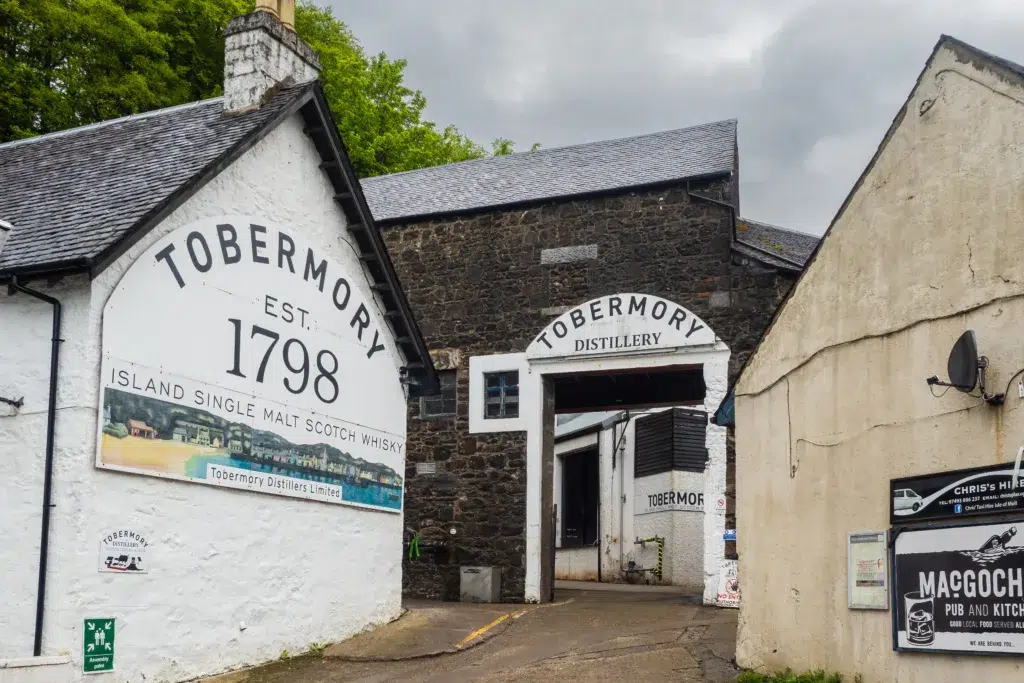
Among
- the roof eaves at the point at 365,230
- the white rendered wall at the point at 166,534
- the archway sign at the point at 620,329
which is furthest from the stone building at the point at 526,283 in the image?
the white rendered wall at the point at 166,534

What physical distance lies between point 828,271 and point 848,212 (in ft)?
1.75

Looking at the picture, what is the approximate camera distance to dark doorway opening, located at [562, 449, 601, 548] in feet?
94.7

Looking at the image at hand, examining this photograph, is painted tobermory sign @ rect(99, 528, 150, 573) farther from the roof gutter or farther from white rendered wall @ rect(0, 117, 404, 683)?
the roof gutter

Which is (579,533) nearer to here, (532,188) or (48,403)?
(532,188)

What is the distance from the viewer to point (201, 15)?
28.5 meters

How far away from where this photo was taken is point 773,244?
59.0ft

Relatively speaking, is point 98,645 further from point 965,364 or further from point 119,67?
point 119,67

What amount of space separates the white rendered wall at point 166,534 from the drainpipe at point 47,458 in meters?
0.06

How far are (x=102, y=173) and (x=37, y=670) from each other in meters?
5.90

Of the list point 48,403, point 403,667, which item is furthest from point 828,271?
point 48,403

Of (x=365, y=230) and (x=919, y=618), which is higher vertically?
(x=365, y=230)

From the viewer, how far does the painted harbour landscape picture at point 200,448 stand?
10852mm

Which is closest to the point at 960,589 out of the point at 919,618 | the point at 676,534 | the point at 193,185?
the point at 919,618

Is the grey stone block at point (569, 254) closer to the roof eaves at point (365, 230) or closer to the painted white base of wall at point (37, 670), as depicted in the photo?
the roof eaves at point (365, 230)
